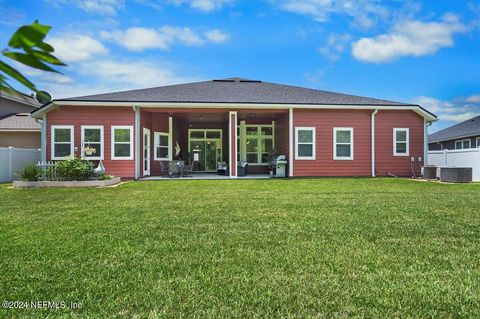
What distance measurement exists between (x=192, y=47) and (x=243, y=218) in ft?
45.0

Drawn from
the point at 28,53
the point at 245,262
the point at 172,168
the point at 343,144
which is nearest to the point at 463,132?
the point at 343,144

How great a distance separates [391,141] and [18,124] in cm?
1983

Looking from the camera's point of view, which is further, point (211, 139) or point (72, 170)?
point (211, 139)

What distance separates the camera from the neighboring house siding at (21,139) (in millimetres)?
19891

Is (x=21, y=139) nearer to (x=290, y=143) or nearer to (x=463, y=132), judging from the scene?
(x=290, y=143)

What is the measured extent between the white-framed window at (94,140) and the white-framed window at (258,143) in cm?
738

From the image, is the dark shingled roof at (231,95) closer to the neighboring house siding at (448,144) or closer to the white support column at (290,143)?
the white support column at (290,143)

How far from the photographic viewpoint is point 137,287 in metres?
3.04

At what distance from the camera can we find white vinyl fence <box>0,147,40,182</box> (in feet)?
49.7

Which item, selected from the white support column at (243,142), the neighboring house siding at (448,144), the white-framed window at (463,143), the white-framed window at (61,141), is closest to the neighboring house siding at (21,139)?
the white-framed window at (61,141)

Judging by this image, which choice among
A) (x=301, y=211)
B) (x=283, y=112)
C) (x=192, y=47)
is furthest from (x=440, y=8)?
(x=301, y=211)

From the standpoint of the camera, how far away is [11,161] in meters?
15.7

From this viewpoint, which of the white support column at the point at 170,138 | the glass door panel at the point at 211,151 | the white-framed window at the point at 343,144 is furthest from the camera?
the glass door panel at the point at 211,151

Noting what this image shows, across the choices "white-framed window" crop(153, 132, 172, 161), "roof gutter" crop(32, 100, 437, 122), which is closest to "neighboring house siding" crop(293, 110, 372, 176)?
"roof gutter" crop(32, 100, 437, 122)
